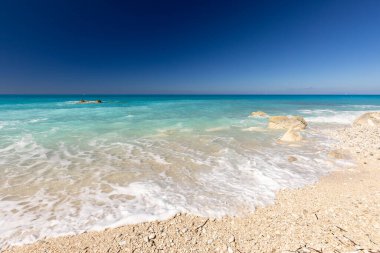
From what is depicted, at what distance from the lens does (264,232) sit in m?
3.84

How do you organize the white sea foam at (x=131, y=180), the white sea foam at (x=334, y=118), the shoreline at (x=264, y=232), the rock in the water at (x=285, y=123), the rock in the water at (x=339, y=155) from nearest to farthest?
the shoreline at (x=264, y=232) < the white sea foam at (x=131, y=180) < the rock in the water at (x=339, y=155) < the rock in the water at (x=285, y=123) < the white sea foam at (x=334, y=118)

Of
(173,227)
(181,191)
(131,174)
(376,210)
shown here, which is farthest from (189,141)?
(376,210)

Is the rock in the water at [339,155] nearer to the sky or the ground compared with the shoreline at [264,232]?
nearer to the sky

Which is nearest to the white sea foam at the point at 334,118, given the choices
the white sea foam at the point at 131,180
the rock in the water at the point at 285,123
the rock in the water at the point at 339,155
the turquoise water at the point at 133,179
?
the rock in the water at the point at 285,123

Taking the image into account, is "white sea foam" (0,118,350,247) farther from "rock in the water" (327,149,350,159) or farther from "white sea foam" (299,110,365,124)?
"white sea foam" (299,110,365,124)

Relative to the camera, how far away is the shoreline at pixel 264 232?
11.4 feet

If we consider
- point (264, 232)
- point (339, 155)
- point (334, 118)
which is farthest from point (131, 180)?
point (334, 118)

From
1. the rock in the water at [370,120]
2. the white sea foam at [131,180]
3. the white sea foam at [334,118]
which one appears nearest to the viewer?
the white sea foam at [131,180]

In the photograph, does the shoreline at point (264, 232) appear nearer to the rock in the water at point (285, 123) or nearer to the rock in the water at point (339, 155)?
the rock in the water at point (339, 155)

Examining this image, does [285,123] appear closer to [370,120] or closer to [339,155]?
[370,120]

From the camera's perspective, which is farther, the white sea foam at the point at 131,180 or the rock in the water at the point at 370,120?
the rock in the water at the point at 370,120

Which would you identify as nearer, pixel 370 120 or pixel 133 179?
pixel 133 179

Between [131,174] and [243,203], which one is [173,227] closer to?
[243,203]

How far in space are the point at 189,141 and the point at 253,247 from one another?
8.51 meters
